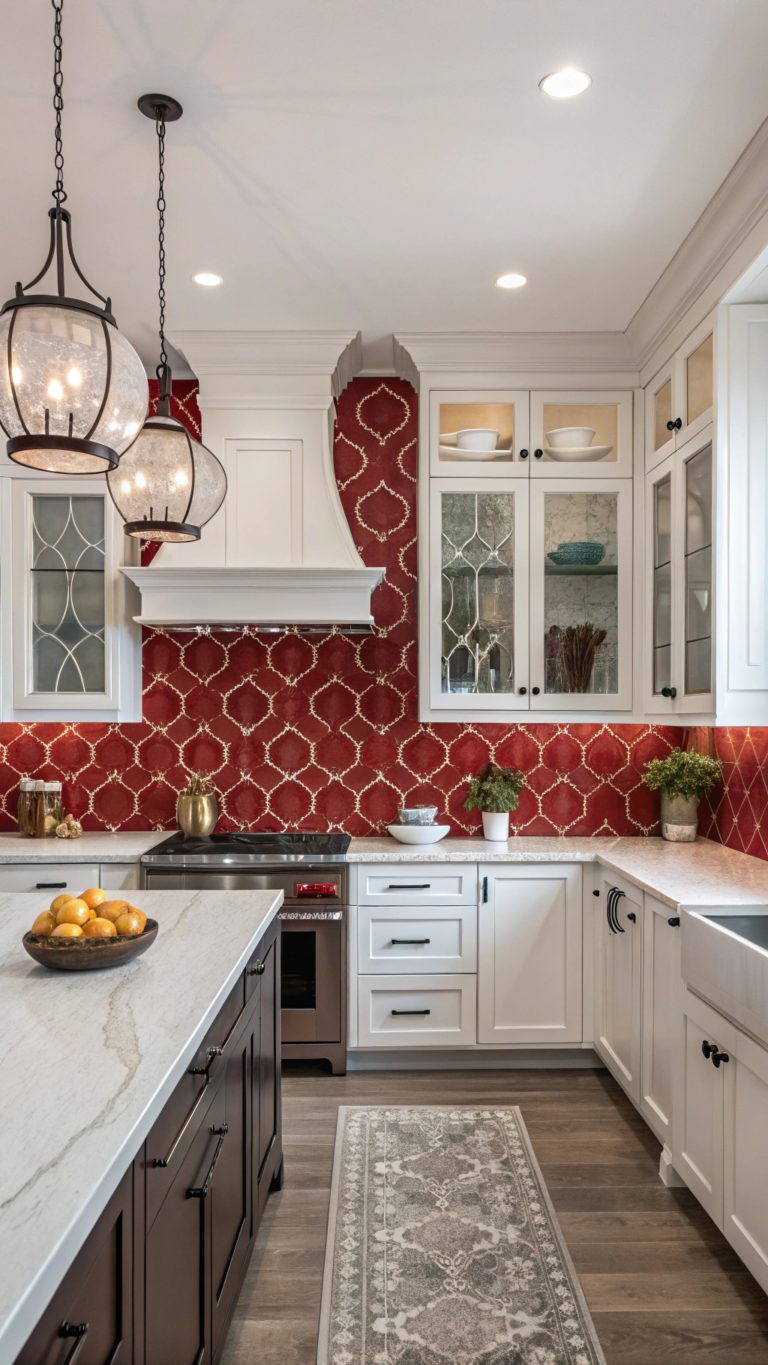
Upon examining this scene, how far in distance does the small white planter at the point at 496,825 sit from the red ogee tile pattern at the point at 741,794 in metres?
0.84

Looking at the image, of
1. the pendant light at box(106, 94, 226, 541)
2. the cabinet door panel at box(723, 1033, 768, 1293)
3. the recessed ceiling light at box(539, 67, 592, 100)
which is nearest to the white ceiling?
the recessed ceiling light at box(539, 67, 592, 100)

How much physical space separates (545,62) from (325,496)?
1861mm

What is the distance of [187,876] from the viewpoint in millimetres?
3523

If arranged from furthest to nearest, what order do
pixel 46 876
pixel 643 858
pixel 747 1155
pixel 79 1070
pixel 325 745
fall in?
pixel 325 745
pixel 46 876
pixel 643 858
pixel 747 1155
pixel 79 1070

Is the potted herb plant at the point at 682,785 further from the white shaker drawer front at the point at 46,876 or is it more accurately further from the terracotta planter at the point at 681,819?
the white shaker drawer front at the point at 46,876

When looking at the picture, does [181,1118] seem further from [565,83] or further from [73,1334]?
[565,83]

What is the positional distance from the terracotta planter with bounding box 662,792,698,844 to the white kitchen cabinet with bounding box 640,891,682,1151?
923 mm

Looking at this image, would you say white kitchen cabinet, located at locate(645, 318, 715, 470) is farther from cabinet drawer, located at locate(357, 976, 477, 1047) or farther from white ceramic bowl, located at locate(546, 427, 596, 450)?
cabinet drawer, located at locate(357, 976, 477, 1047)

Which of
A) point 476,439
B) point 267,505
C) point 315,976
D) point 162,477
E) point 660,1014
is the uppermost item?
point 476,439

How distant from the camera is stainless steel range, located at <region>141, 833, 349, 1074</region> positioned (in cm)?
354

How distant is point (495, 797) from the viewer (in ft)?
12.6

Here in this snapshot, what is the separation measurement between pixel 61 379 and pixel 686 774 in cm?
293

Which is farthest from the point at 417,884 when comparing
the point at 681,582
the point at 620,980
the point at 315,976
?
the point at 681,582

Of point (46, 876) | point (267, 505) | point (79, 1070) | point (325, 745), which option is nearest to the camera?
point (79, 1070)
